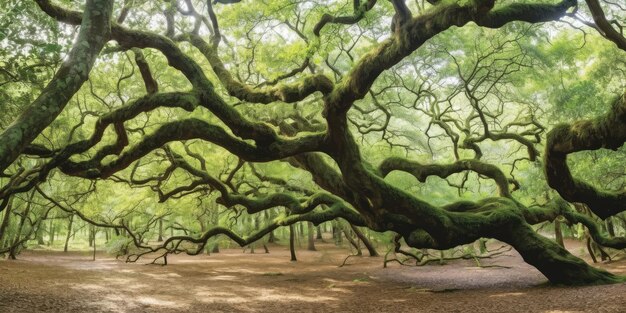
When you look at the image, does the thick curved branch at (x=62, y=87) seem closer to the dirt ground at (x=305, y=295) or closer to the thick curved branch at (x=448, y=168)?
the dirt ground at (x=305, y=295)

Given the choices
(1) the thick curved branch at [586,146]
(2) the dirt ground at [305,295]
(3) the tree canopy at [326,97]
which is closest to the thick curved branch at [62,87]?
(3) the tree canopy at [326,97]

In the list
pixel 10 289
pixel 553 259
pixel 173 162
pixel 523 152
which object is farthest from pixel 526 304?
pixel 523 152

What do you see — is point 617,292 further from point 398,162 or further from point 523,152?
point 523,152

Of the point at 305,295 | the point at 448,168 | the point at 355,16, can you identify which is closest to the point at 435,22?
the point at 355,16

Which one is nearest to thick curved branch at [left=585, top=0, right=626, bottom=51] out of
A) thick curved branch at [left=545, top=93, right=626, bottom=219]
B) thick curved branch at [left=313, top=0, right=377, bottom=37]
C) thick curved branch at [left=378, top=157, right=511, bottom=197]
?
thick curved branch at [left=545, top=93, right=626, bottom=219]

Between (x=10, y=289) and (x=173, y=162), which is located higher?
(x=173, y=162)

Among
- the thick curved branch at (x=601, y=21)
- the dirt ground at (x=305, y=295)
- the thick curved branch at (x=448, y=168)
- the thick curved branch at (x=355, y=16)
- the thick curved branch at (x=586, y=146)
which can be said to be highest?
the thick curved branch at (x=355, y=16)

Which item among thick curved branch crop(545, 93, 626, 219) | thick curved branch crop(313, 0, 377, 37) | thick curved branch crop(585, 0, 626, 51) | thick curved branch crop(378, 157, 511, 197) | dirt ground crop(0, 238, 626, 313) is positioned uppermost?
thick curved branch crop(313, 0, 377, 37)

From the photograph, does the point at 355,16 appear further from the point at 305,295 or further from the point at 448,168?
the point at 305,295

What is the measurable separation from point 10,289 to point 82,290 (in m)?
1.54

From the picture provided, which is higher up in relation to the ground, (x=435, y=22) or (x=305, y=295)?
(x=435, y=22)

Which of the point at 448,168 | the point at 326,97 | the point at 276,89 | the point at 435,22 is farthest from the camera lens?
the point at 448,168

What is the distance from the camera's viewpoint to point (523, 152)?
2720cm

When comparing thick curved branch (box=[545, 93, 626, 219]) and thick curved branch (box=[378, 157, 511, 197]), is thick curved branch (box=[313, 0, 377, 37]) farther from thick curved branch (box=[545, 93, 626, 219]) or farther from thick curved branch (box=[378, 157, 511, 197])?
thick curved branch (box=[378, 157, 511, 197])
